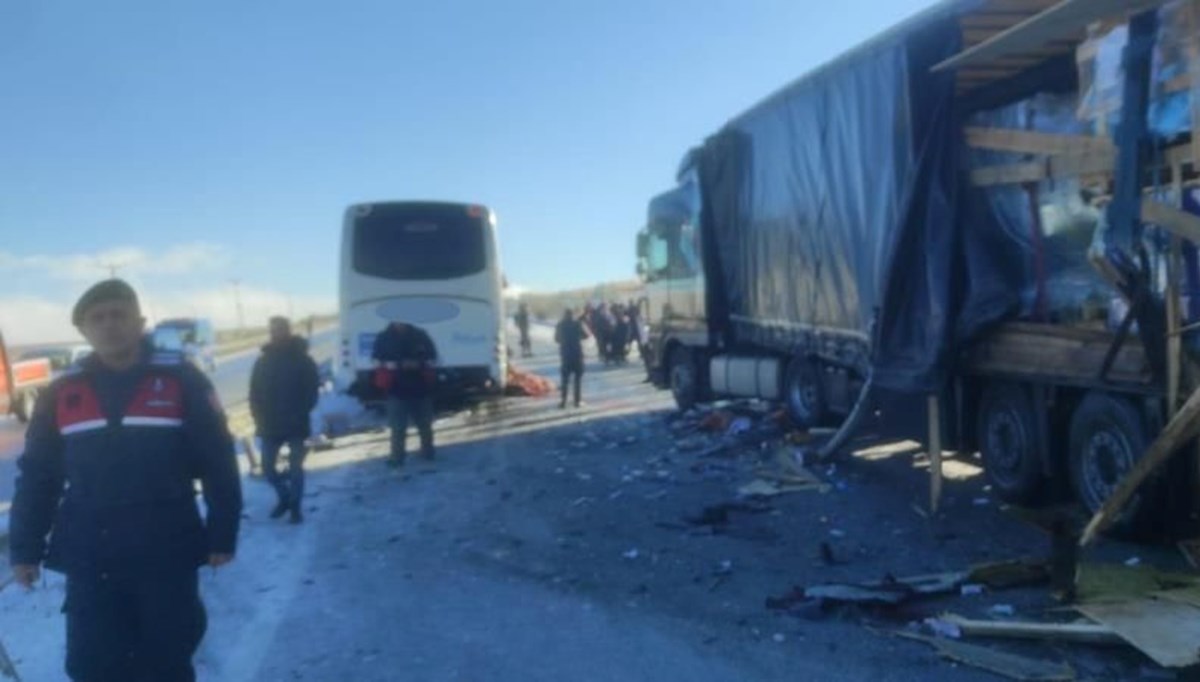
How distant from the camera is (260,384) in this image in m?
9.52

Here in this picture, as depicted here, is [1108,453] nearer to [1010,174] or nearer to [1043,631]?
[1010,174]

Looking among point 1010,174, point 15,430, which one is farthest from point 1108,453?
point 15,430

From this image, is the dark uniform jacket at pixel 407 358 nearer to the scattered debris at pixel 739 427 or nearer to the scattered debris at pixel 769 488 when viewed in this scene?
the scattered debris at pixel 739 427

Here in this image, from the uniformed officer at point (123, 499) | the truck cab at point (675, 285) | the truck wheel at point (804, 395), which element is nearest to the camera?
the uniformed officer at point (123, 499)

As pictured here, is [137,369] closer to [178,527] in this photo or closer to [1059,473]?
[178,527]

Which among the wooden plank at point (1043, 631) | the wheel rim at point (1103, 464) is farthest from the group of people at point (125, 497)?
the wheel rim at point (1103, 464)

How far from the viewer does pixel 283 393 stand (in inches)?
371

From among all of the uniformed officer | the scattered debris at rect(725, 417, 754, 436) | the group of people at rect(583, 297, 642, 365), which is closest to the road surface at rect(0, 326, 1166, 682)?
the scattered debris at rect(725, 417, 754, 436)

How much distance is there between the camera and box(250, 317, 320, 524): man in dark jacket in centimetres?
934

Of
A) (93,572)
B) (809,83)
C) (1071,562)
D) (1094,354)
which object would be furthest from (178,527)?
(809,83)

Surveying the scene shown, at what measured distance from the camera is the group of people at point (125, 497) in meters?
3.74

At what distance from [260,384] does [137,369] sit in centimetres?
581

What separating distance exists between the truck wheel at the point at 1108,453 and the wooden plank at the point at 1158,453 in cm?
54

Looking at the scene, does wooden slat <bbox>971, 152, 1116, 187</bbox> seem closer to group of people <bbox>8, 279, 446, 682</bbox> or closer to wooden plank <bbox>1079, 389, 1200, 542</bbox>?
wooden plank <bbox>1079, 389, 1200, 542</bbox>
